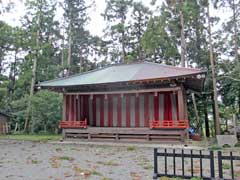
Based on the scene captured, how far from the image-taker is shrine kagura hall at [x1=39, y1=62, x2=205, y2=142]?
508 inches

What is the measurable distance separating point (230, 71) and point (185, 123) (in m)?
8.52

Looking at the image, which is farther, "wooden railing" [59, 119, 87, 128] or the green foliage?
the green foliage

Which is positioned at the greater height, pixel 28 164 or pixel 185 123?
pixel 185 123

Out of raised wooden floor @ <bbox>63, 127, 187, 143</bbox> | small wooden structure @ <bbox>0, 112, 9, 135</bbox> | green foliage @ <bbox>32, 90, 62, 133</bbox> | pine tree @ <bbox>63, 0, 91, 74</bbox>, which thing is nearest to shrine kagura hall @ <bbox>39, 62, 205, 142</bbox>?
raised wooden floor @ <bbox>63, 127, 187, 143</bbox>

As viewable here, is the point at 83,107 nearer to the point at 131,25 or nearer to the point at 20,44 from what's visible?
the point at 20,44

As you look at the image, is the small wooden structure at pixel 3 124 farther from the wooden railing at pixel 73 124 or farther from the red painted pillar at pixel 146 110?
the red painted pillar at pixel 146 110

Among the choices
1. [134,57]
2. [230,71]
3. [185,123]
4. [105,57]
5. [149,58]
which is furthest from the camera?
[105,57]

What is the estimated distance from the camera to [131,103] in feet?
51.5

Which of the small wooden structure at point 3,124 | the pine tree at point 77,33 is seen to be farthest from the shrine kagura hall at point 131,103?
the small wooden structure at point 3,124

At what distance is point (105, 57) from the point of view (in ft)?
108

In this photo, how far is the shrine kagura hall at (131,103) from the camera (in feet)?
42.3

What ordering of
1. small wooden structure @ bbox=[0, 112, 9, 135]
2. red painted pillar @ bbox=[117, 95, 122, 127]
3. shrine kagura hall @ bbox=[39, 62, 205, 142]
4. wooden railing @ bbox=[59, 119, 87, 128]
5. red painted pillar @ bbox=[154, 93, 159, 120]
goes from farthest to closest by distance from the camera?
small wooden structure @ bbox=[0, 112, 9, 135] < red painted pillar @ bbox=[117, 95, 122, 127] < wooden railing @ bbox=[59, 119, 87, 128] < red painted pillar @ bbox=[154, 93, 159, 120] < shrine kagura hall @ bbox=[39, 62, 205, 142]

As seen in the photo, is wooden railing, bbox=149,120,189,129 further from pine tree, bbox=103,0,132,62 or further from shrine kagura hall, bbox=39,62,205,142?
pine tree, bbox=103,0,132,62

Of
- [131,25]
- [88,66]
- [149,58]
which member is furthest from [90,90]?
[88,66]
